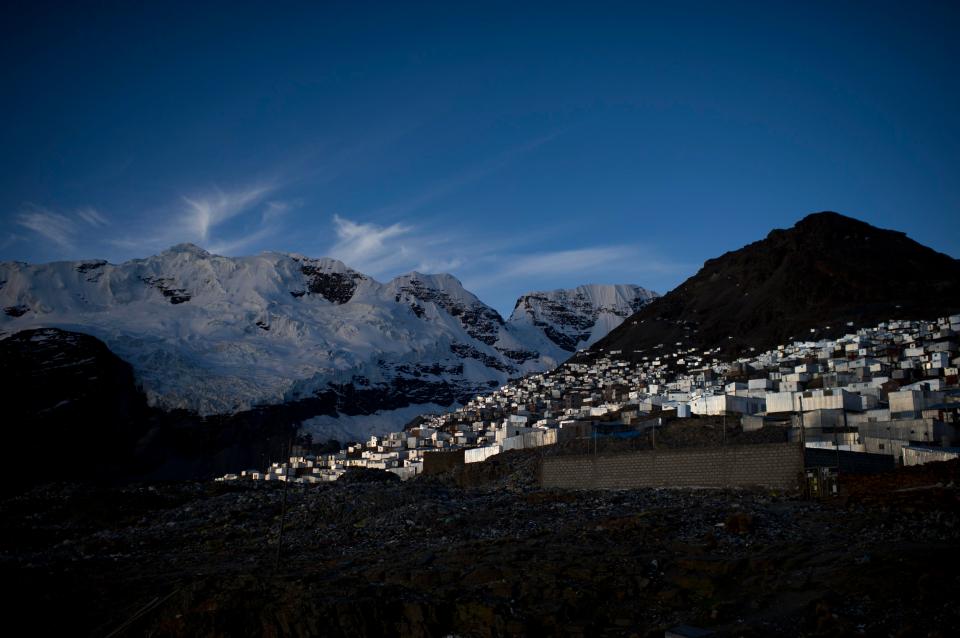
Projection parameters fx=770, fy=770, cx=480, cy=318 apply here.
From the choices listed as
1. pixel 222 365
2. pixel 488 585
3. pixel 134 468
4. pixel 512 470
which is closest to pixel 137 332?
pixel 222 365

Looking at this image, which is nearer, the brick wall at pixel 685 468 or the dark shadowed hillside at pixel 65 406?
the brick wall at pixel 685 468

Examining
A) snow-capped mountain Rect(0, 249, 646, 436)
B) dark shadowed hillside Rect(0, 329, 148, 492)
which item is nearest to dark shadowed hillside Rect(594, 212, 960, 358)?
snow-capped mountain Rect(0, 249, 646, 436)

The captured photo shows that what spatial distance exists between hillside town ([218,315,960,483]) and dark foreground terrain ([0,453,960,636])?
8.11m

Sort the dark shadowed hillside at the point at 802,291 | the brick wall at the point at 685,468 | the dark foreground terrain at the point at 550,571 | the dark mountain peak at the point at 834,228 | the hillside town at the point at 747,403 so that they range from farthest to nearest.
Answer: the dark mountain peak at the point at 834,228
the dark shadowed hillside at the point at 802,291
the hillside town at the point at 747,403
the brick wall at the point at 685,468
the dark foreground terrain at the point at 550,571

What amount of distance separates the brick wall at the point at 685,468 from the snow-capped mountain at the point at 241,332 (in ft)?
323

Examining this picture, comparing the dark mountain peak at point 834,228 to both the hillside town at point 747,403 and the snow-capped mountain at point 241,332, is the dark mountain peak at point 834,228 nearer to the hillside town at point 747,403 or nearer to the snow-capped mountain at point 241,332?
the hillside town at point 747,403

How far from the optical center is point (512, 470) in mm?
48219

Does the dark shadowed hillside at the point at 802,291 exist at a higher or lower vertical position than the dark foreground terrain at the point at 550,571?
higher

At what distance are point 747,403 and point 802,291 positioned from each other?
53.2 m

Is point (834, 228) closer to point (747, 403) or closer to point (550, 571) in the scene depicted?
point (747, 403)

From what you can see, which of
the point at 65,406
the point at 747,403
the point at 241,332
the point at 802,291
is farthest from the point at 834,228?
the point at 65,406

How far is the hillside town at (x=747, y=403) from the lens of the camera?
38656mm

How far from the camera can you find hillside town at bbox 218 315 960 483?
38.7 metres

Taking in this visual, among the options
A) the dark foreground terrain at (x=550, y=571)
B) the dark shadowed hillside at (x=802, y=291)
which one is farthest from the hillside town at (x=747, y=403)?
the dark foreground terrain at (x=550, y=571)
